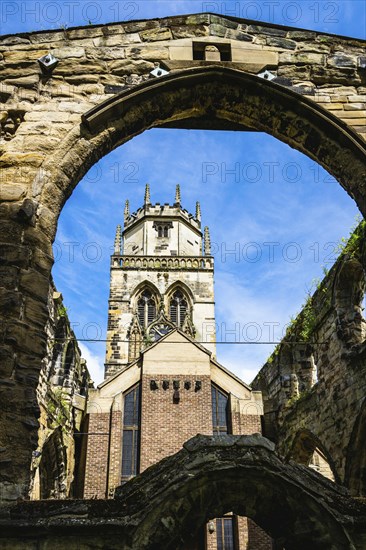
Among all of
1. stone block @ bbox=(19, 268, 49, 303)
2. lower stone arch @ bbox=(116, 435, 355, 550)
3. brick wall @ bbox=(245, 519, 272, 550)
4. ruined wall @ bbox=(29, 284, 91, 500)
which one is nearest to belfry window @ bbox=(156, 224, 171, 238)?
ruined wall @ bbox=(29, 284, 91, 500)

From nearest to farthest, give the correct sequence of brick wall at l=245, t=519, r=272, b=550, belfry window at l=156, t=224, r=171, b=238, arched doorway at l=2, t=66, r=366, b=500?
arched doorway at l=2, t=66, r=366, b=500
brick wall at l=245, t=519, r=272, b=550
belfry window at l=156, t=224, r=171, b=238

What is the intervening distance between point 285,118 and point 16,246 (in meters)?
3.41

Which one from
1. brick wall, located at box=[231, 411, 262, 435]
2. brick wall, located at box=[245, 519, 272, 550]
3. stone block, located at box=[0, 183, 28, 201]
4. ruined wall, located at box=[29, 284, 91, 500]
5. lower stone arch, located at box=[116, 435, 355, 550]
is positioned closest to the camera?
lower stone arch, located at box=[116, 435, 355, 550]

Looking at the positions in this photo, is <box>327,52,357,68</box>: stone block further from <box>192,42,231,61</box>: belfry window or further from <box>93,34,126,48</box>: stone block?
<box>93,34,126,48</box>: stone block

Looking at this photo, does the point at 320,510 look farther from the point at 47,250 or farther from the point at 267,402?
the point at 267,402

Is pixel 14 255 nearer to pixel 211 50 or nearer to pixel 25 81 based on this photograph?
pixel 25 81

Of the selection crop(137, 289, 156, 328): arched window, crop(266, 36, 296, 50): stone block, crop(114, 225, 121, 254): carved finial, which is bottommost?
crop(266, 36, 296, 50): stone block

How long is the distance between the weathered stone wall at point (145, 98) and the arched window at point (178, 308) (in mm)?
29574

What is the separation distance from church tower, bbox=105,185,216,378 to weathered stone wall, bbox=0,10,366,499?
87.7 ft

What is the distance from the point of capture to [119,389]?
20016 mm

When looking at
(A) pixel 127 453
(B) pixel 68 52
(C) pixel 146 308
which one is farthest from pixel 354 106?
(C) pixel 146 308

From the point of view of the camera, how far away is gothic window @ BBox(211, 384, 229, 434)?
64.3 ft

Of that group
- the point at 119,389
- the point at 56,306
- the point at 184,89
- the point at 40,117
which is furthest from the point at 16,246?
the point at 119,389

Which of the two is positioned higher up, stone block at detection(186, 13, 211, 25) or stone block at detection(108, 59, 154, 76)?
stone block at detection(186, 13, 211, 25)
